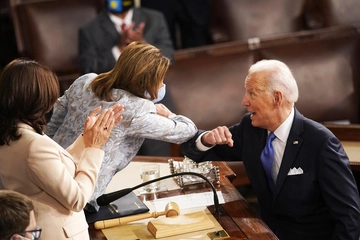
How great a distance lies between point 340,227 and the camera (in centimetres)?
280

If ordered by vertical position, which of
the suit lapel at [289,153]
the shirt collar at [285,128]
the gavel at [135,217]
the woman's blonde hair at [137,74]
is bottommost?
the gavel at [135,217]

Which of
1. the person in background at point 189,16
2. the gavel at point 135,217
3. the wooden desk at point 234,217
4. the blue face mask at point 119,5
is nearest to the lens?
the wooden desk at point 234,217

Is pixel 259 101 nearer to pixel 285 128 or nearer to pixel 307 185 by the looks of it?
pixel 285 128

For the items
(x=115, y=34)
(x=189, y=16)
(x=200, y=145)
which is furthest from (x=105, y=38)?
(x=200, y=145)

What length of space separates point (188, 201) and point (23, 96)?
935mm

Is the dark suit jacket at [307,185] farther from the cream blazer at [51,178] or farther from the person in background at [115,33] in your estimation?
the person in background at [115,33]

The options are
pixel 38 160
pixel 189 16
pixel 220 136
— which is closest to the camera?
pixel 38 160

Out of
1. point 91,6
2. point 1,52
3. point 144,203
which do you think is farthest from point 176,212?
point 1,52

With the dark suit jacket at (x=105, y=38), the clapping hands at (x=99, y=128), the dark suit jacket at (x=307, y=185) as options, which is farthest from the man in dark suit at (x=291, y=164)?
the dark suit jacket at (x=105, y=38)

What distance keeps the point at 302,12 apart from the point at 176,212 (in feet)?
12.0

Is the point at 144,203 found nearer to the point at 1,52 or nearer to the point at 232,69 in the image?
the point at 232,69

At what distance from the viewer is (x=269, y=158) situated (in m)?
2.98

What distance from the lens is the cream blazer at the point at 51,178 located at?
7.23 ft

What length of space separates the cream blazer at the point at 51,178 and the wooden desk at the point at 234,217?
291 millimetres
